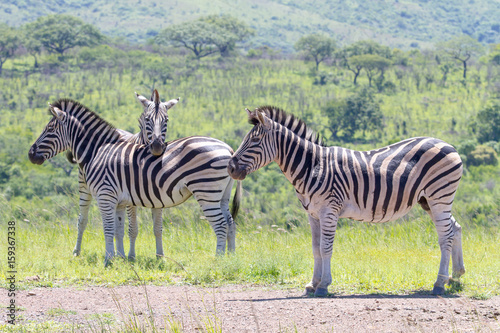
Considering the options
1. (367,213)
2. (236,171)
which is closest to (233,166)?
(236,171)

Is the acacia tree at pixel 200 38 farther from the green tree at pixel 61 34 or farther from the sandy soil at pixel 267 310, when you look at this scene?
the sandy soil at pixel 267 310

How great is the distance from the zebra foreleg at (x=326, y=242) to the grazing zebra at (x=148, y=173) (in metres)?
2.16

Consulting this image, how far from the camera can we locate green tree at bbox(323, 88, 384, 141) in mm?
62562

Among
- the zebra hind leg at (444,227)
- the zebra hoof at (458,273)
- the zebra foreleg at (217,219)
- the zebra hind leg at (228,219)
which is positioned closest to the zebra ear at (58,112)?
the zebra foreleg at (217,219)

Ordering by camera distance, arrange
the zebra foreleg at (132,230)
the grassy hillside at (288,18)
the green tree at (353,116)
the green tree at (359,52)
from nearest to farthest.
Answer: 1. the zebra foreleg at (132,230)
2. the green tree at (353,116)
3. the green tree at (359,52)
4. the grassy hillside at (288,18)

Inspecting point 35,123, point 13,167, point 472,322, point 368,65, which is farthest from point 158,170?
point 368,65

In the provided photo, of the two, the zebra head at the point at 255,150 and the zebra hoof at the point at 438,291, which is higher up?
the zebra head at the point at 255,150

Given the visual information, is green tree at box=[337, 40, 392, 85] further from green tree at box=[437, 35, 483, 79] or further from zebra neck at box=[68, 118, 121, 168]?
zebra neck at box=[68, 118, 121, 168]

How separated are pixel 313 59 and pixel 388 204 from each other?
88.6 metres

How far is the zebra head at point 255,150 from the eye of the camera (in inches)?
274

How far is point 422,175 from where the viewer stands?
22.9 feet

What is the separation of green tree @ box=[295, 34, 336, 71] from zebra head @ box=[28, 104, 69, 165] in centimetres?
8305

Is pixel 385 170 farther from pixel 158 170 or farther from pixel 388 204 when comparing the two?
pixel 158 170

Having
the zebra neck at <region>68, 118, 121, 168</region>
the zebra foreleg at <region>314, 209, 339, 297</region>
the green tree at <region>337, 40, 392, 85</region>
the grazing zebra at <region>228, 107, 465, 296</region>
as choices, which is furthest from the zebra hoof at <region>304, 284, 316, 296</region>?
the green tree at <region>337, 40, 392, 85</region>
